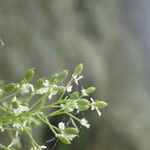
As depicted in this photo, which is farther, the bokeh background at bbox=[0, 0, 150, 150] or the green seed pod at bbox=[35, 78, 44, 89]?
the bokeh background at bbox=[0, 0, 150, 150]

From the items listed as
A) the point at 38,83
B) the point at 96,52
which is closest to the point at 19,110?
the point at 38,83

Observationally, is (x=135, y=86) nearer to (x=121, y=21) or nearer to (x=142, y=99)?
(x=142, y=99)

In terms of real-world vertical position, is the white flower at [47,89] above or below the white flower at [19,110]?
above

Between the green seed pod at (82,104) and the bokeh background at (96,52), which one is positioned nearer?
the green seed pod at (82,104)

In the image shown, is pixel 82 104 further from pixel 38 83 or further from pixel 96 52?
pixel 96 52

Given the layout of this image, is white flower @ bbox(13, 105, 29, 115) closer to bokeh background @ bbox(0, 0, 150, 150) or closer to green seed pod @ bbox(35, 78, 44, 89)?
green seed pod @ bbox(35, 78, 44, 89)

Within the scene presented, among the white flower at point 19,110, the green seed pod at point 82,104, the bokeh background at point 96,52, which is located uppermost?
the white flower at point 19,110

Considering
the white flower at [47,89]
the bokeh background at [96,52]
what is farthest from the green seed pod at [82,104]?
the bokeh background at [96,52]

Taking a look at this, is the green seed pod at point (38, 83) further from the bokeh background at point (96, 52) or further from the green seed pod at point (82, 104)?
the bokeh background at point (96, 52)

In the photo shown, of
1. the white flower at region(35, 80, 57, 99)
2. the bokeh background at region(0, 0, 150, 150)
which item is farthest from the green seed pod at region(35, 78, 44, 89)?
the bokeh background at region(0, 0, 150, 150)
